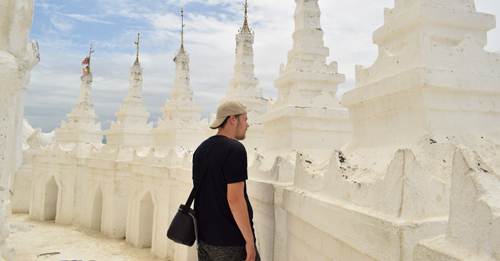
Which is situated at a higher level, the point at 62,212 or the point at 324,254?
the point at 324,254

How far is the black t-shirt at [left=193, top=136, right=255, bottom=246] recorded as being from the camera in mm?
3188

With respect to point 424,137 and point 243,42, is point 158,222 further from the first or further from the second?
point 424,137

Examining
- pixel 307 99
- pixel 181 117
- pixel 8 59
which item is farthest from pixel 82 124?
pixel 8 59

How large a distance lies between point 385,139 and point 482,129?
1.05 metres

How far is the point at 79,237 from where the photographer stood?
14359 millimetres

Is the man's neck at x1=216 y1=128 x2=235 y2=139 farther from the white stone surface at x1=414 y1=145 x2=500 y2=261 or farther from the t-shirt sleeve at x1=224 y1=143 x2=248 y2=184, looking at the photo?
the white stone surface at x1=414 y1=145 x2=500 y2=261

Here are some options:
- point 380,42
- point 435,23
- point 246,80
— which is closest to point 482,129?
point 435,23

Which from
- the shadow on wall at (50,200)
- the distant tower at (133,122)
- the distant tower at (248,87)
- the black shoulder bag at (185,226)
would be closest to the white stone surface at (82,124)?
the distant tower at (133,122)

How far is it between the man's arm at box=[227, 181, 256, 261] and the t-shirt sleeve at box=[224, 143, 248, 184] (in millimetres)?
55

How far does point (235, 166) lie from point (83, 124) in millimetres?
21907

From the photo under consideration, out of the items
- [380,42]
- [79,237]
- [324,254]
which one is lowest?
[79,237]

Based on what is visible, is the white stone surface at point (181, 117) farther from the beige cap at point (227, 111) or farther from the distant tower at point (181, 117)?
the beige cap at point (227, 111)

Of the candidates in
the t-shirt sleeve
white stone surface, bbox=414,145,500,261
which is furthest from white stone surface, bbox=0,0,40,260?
white stone surface, bbox=414,145,500,261

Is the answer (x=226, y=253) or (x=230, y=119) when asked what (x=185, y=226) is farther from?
(x=230, y=119)
